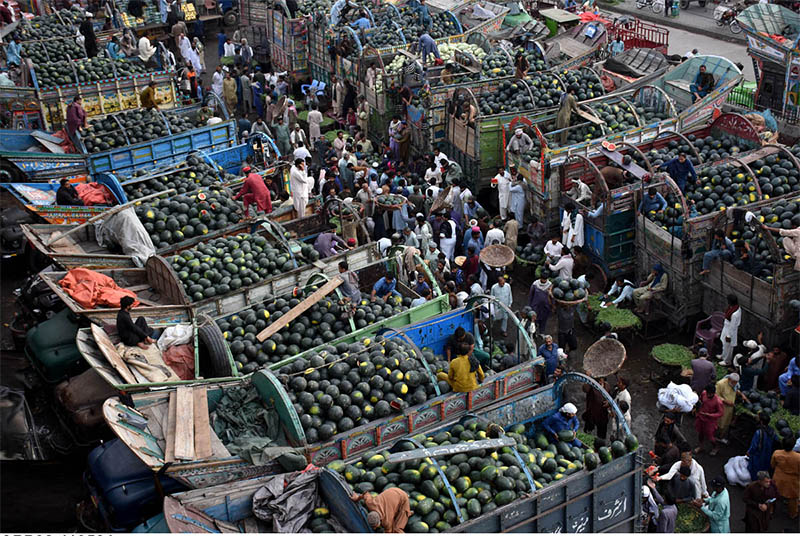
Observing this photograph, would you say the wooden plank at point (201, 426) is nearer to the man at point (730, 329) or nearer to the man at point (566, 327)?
the man at point (566, 327)

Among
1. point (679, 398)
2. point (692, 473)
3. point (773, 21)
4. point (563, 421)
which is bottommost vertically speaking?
point (679, 398)

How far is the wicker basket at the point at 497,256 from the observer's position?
592 inches

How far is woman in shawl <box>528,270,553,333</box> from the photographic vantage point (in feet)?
A: 46.8

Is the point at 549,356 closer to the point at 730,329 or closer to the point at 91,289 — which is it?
the point at 730,329

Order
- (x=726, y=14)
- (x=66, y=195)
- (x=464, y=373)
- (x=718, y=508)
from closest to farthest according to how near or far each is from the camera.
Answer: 1. (x=718, y=508)
2. (x=464, y=373)
3. (x=66, y=195)
4. (x=726, y=14)

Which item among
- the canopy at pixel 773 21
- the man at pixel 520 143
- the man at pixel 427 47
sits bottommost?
the man at pixel 520 143

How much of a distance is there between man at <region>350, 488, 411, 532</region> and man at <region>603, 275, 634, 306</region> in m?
7.31

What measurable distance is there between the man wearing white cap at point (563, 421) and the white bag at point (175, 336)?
508cm

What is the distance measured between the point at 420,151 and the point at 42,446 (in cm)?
1082

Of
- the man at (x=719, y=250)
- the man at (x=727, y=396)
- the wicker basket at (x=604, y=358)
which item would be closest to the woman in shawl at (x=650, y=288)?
the man at (x=719, y=250)

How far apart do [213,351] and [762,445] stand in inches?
285

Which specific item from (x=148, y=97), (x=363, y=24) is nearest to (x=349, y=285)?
(x=148, y=97)

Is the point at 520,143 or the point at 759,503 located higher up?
the point at 520,143

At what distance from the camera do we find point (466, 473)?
31.0 ft
